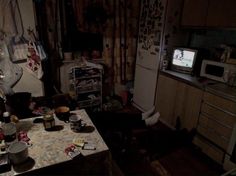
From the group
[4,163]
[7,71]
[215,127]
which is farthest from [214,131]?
[7,71]

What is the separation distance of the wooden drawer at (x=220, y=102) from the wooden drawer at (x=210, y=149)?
471 millimetres

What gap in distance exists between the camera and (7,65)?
2316 mm

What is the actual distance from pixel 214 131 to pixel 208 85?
20.3 inches

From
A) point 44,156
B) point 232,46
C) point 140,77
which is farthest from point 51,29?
point 232,46

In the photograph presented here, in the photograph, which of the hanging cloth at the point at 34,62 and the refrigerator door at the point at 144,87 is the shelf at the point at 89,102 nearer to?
the refrigerator door at the point at 144,87

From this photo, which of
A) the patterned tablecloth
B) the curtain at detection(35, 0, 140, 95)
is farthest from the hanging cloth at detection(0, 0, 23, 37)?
the patterned tablecloth

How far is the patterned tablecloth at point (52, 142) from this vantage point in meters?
1.13

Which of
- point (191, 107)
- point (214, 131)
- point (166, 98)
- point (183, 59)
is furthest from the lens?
point (166, 98)

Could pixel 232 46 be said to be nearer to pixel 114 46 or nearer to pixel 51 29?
pixel 114 46

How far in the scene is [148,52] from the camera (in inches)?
123

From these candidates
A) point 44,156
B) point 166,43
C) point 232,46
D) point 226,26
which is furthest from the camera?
point 166,43

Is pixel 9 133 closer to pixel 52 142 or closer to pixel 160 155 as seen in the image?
pixel 52 142

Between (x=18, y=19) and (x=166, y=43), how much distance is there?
1946 mm

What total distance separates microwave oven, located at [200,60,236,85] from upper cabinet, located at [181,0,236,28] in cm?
44
